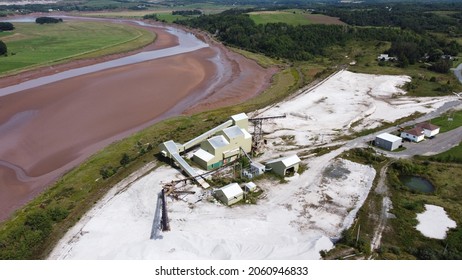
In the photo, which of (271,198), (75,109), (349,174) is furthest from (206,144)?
(75,109)

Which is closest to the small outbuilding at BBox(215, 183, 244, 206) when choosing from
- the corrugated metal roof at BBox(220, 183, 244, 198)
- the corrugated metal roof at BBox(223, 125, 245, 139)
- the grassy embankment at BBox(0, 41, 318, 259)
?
the corrugated metal roof at BBox(220, 183, 244, 198)

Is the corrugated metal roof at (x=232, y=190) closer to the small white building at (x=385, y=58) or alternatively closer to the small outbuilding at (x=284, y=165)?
the small outbuilding at (x=284, y=165)

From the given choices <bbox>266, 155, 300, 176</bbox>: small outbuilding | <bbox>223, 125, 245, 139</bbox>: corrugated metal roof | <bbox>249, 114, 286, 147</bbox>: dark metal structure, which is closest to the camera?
<bbox>266, 155, 300, 176</bbox>: small outbuilding

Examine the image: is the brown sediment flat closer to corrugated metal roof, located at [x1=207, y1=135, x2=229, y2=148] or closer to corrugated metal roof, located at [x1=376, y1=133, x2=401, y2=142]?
corrugated metal roof, located at [x1=207, y1=135, x2=229, y2=148]

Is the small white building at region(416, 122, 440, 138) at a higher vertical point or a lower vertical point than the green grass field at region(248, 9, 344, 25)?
lower

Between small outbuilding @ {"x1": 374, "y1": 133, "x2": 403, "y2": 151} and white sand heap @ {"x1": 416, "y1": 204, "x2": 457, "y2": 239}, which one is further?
small outbuilding @ {"x1": 374, "y1": 133, "x2": 403, "y2": 151}

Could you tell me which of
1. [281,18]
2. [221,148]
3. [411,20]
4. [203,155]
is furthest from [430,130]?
[411,20]

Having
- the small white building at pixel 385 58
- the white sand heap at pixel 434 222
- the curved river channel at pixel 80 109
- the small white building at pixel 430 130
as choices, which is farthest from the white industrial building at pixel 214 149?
the small white building at pixel 385 58
